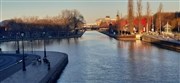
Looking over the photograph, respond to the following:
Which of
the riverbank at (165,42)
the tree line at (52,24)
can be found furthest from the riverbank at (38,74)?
the tree line at (52,24)

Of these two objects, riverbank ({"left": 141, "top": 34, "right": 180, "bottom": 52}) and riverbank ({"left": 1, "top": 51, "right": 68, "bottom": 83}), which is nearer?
riverbank ({"left": 1, "top": 51, "right": 68, "bottom": 83})

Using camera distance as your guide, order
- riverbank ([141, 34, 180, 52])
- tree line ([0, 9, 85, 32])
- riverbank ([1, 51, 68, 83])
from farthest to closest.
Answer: tree line ([0, 9, 85, 32])
riverbank ([141, 34, 180, 52])
riverbank ([1, 51, 68, 83])

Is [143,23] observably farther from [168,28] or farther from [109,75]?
[109,75]

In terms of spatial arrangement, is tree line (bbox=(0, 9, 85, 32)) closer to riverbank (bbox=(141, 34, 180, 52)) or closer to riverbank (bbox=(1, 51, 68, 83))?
riverbank (bbox=(141, 34, 180, 52))

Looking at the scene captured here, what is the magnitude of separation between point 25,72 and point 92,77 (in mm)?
3088

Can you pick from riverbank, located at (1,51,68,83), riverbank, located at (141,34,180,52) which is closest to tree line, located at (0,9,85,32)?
riverbank, located at (141,34,180,52)

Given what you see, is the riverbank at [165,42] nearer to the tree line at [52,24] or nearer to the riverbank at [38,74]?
the riverbank at [38,74]

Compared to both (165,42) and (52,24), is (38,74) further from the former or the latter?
(52,24)

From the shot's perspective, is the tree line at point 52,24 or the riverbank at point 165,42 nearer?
the riverbank at point 165,42

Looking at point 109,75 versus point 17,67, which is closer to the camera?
point 109,75

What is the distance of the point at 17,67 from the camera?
21.4 m

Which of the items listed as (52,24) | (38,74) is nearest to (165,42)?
(38,74)

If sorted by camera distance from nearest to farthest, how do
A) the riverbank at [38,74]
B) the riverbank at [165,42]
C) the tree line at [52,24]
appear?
1. the riverbank at [38,74]
2. the riverbank at [165,42]
3. the tree line at [52,24]

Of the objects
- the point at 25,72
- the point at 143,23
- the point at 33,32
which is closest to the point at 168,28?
the point at 143,23
